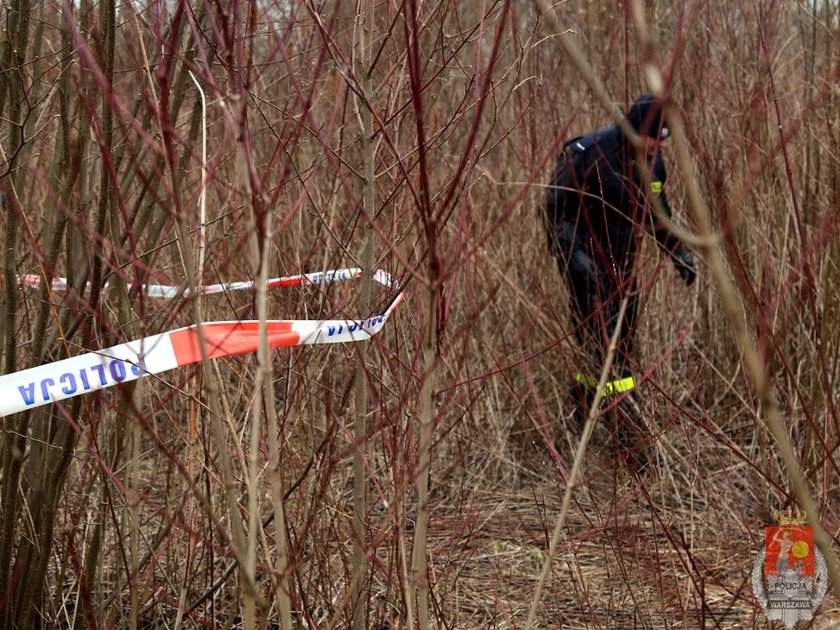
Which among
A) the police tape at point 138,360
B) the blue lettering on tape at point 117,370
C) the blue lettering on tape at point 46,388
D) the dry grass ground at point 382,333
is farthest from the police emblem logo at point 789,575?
the blue lettering on tape at point 46,388

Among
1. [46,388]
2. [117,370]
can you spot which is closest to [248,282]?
[117,370]

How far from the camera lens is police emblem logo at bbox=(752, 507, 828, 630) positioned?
2.30 m

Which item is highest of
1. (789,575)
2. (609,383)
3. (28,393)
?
(609,383)

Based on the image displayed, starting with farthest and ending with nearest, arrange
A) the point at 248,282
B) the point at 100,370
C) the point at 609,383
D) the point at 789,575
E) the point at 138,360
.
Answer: the point at 609,383 → the point at 789,575 → the point at 248,282 → the point at 100,370 → the point at 138,360

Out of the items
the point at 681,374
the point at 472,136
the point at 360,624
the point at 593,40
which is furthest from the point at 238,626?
the point at 593,40

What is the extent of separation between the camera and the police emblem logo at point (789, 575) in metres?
2.30

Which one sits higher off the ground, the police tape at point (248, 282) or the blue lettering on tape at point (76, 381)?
the police tape at point (248, 282)

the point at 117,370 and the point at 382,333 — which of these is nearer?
the point at 117,370

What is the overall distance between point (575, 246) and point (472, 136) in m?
3.47

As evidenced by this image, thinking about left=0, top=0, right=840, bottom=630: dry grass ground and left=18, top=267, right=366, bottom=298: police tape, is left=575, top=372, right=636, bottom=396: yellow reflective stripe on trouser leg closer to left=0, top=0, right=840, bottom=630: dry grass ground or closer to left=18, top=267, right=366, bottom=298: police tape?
left=0, top=0, right=840, bottom=630: dry grass ground

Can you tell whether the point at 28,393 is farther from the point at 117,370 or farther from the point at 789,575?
the point at 789,575

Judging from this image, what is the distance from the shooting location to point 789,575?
2342 mm

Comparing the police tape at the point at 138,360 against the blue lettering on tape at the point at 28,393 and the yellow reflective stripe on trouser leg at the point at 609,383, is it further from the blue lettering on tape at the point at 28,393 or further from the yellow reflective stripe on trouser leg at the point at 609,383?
the yellow reflective stripe on trouser leg at the point at 609,383

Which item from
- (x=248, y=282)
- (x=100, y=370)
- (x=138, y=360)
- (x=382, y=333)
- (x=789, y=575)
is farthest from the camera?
(x=382, y=333)
